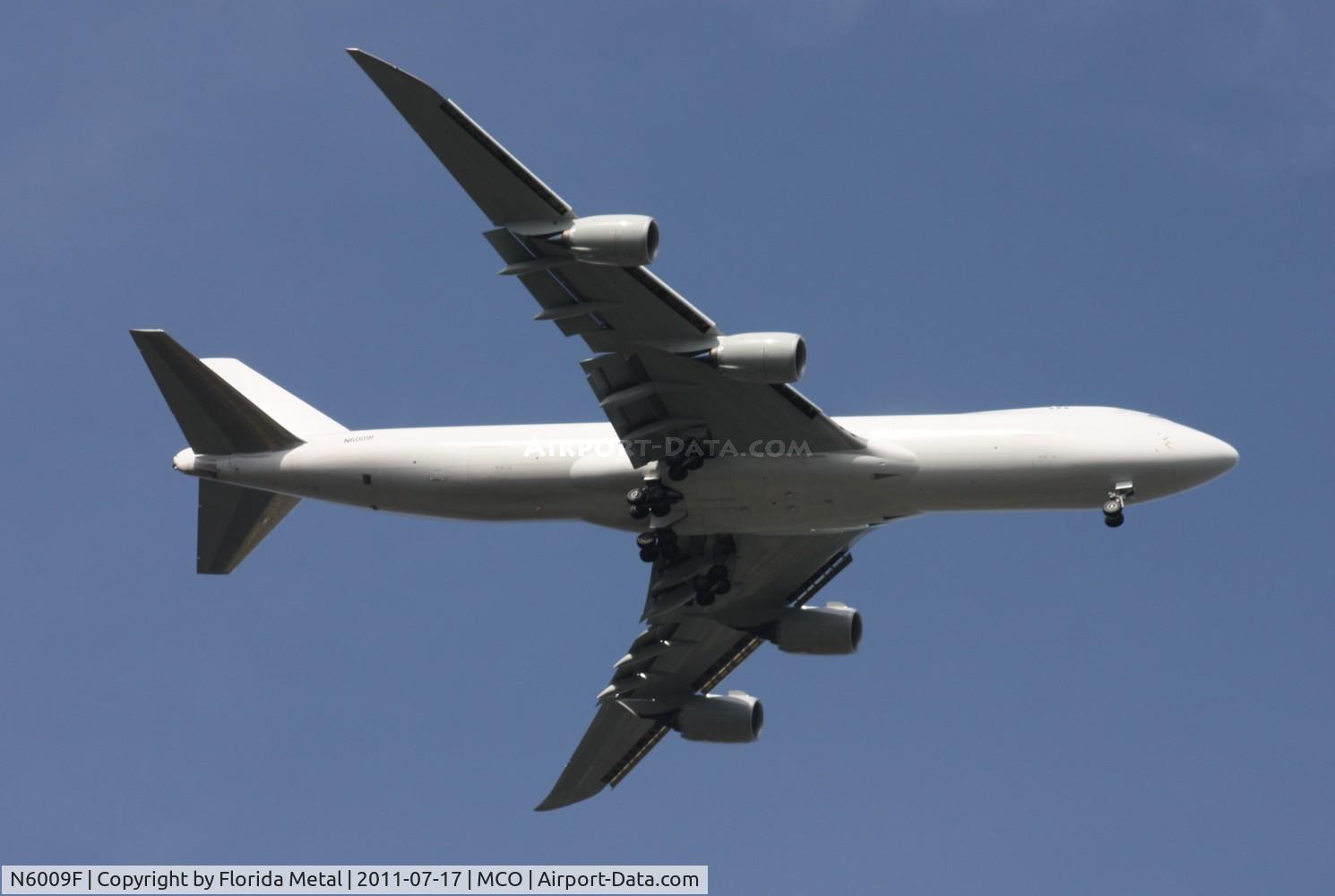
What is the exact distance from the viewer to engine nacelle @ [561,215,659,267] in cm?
4659

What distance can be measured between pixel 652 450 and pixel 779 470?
3468mm

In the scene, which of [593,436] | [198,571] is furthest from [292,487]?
[593,436]

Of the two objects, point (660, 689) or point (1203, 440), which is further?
point (660, 689)

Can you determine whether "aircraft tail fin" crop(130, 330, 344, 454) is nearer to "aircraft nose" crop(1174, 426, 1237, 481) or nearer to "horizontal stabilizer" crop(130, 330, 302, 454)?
"horizontal stabilizer" crop(130, 330, 302, 454)

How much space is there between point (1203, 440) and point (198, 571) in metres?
29.1

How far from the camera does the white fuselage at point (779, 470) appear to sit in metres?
50.7

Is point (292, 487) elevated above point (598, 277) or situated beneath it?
situated beneath

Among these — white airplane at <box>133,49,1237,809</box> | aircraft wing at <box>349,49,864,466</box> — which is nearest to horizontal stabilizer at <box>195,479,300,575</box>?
white airplane at <box>133,49,1237,809</box>

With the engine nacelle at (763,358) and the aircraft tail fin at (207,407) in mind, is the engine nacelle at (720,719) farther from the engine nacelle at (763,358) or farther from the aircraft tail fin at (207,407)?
the engine nacelle at (763,358)

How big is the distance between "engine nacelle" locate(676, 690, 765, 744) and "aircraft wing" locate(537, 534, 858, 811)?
545 mm

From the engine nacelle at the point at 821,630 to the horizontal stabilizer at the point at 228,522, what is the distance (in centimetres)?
1593

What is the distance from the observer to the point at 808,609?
60.6 m

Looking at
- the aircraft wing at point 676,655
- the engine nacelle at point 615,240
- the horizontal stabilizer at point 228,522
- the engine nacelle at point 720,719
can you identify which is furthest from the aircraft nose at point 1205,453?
the horizontal stabilizer at point 228,522

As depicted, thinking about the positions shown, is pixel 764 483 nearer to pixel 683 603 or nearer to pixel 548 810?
pixel 683 603
